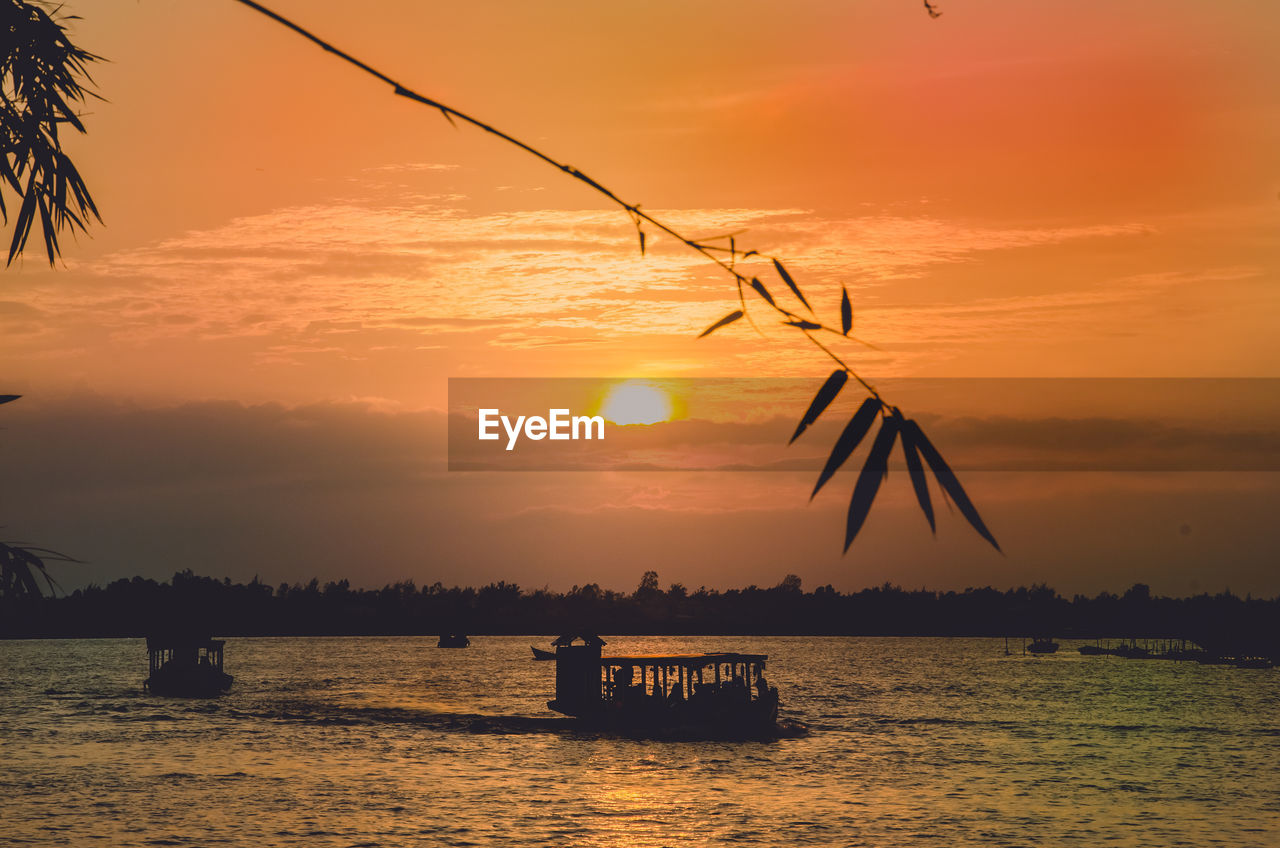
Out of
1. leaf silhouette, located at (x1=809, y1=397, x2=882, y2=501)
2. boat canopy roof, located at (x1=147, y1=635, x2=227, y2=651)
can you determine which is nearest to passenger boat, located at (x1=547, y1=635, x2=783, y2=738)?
boat canopy roof, located at (x1=147, y1=635, x2=227, y2=651)

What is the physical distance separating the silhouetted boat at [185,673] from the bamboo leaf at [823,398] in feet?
326

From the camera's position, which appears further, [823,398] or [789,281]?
[823,398]

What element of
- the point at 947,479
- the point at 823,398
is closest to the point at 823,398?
the point at 823,398

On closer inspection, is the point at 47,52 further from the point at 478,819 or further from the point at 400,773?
the point at 400,773

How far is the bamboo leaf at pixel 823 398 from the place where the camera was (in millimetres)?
3475

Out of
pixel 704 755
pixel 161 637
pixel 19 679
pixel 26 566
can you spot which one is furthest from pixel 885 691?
pixel 26 566

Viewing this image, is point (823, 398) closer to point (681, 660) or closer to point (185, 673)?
point (681, 660)

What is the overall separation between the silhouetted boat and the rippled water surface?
8.90 feet

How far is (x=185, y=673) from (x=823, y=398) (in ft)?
351

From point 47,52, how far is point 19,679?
181 meters

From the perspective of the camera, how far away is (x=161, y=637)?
97375 millimetres

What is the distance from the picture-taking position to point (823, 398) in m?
3.65

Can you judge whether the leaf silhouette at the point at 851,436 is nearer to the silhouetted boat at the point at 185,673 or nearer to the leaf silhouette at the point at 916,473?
the leaf silhouette at the point at 916,473

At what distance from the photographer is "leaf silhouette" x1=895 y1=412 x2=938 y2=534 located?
3492 millimetres
